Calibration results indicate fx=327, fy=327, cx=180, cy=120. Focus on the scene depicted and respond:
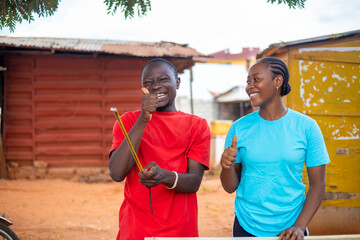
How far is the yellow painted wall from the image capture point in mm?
4312

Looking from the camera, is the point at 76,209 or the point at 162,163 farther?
the point at 76,209

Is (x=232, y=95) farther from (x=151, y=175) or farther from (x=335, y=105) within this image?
(x=151, y=175)

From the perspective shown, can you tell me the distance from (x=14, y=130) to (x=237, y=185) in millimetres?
7746

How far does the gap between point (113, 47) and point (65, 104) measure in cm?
190

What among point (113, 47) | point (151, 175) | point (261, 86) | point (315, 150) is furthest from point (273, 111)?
point (113, 47)

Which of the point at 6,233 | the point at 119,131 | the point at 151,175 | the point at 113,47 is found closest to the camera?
the point at 151,175

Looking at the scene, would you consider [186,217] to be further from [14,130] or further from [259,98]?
[14,130]

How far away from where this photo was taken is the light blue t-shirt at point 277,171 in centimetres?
159

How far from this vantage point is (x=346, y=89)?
4.30 metres

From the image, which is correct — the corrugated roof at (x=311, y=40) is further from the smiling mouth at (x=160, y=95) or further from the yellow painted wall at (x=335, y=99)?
the smiling mouth at (x=160, y=95)

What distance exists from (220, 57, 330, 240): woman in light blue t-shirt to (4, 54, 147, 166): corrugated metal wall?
22.5ft

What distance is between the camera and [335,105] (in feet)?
14.3

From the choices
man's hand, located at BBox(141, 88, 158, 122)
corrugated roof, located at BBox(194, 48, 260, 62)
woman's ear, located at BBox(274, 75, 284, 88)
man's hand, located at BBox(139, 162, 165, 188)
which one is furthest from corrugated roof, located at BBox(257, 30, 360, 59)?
corrugated roof, located at BBox(194, 48, 260, 62)

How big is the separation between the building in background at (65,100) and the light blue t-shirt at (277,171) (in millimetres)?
6484
